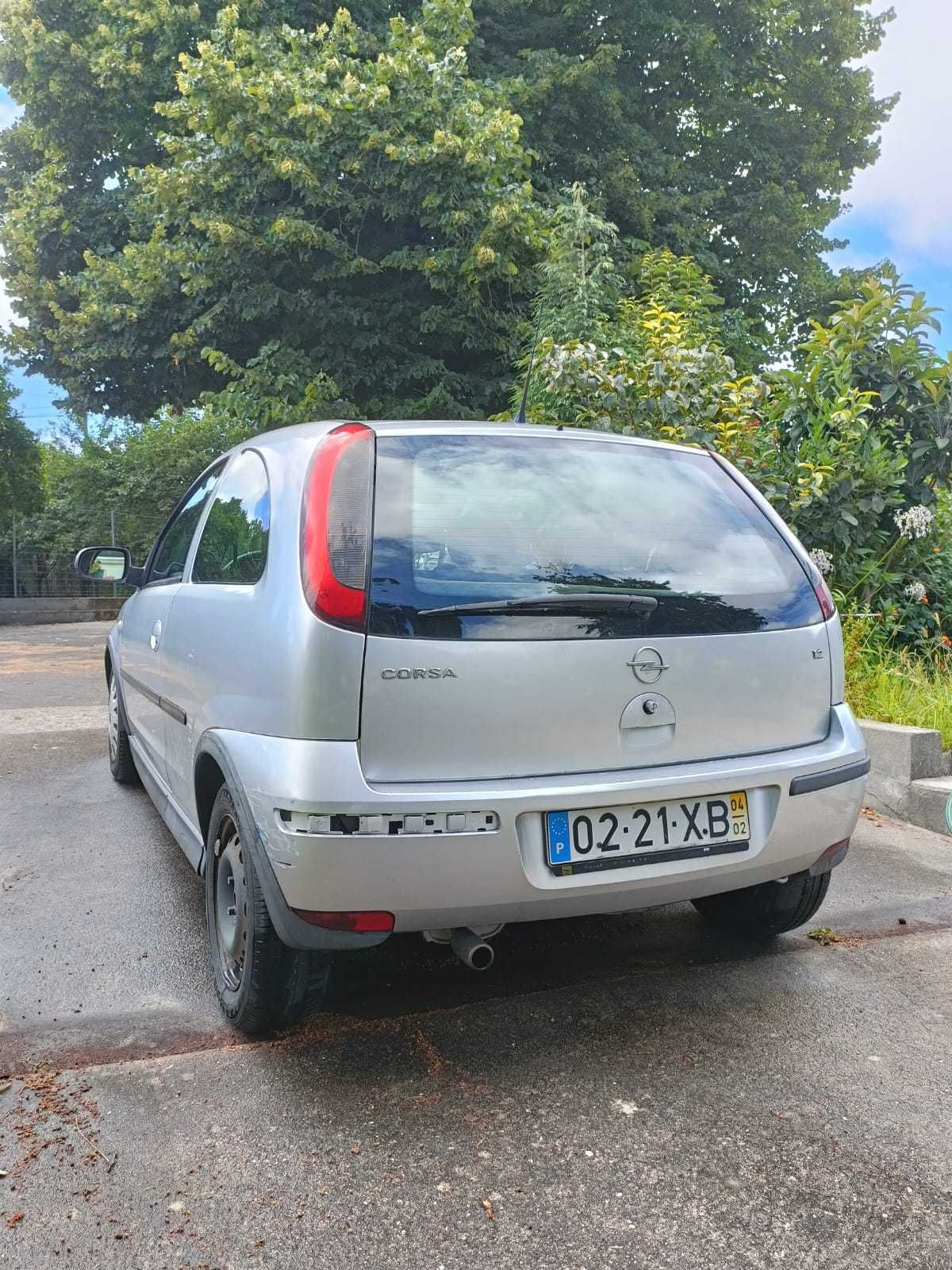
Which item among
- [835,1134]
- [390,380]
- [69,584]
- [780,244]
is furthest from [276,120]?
[69,584]

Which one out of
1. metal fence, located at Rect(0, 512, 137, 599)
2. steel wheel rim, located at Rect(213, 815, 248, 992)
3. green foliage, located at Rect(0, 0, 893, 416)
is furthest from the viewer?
metal fence, located at Rect(0, 512, 137, 599)

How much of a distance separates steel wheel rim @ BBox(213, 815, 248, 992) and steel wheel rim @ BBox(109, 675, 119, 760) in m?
2.83

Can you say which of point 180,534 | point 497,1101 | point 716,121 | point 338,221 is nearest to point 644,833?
point 497,1101

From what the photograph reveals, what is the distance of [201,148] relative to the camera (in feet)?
41.6

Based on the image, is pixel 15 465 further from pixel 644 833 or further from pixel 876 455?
pixel 644 833

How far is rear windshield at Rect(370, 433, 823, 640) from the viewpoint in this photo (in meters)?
2.34

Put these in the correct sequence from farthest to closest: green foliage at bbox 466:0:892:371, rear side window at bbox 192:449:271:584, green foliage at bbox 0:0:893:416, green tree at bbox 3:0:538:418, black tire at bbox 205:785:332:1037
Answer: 1. green foliage at bbox 466:0:892:371
2. green foliage at bbox 0:0:893:416
3. green tree at bbox 3:0:538:418
4. rear side window at bbox 192:449:271:584
5. black tire at bbox 205:785:332:1037

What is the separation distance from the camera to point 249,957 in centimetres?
247

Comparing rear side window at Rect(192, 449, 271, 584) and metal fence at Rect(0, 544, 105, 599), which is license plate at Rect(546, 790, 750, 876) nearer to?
rear side window at Rect(192, 449, 271, 584)

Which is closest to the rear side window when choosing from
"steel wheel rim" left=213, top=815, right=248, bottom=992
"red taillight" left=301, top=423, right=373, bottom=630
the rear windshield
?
"red taillight" left=301, top=423, right=373, bottom=630

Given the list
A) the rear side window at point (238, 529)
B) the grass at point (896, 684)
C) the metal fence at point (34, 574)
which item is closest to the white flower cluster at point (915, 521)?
the grass at point (896, 684)

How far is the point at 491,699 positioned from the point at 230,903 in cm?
101

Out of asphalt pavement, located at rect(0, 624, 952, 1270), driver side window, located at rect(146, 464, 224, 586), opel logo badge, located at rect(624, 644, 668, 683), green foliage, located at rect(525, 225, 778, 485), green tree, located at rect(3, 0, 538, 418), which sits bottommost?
asphalt pavement, located at rect(0, 624, 952, 1270)

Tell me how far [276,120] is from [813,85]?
1007 cm
